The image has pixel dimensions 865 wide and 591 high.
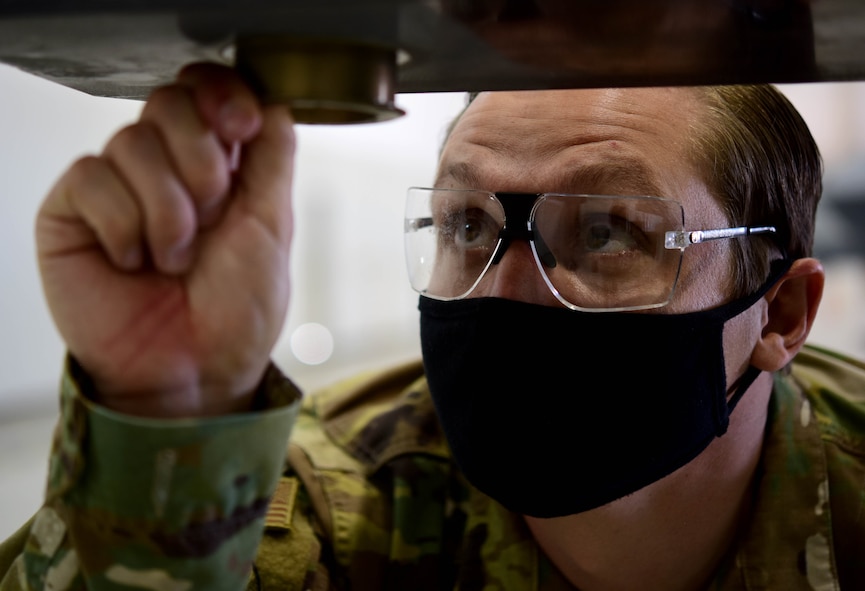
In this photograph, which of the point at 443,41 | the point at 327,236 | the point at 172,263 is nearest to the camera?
the point at 443,41

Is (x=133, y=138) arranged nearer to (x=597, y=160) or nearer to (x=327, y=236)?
(x=597, y=160)

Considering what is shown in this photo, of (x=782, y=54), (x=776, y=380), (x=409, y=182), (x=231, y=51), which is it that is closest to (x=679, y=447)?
(x=776, y=380)

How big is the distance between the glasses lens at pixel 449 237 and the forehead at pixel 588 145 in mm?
32

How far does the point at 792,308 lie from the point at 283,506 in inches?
36.1

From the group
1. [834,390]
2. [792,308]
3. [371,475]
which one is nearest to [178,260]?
[371,475]

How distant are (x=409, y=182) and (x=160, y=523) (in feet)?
12.7

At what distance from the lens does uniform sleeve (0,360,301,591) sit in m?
0.89

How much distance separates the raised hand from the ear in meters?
0.89

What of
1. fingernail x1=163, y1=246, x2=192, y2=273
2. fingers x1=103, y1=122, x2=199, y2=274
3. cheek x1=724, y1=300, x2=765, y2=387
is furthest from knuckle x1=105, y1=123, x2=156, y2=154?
cheek x1=724, y1=300, x2=765, y2=387

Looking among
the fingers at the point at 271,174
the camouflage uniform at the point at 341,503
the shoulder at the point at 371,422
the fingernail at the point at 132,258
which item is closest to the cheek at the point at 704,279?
the camouflage uniform at the point at 341,503

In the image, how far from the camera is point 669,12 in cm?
75

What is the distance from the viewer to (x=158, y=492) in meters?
0.90

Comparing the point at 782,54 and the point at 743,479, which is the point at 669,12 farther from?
the point at 743,479

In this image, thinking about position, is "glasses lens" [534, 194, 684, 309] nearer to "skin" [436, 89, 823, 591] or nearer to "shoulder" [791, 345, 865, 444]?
"skin" [436, 89, 823, 591]
